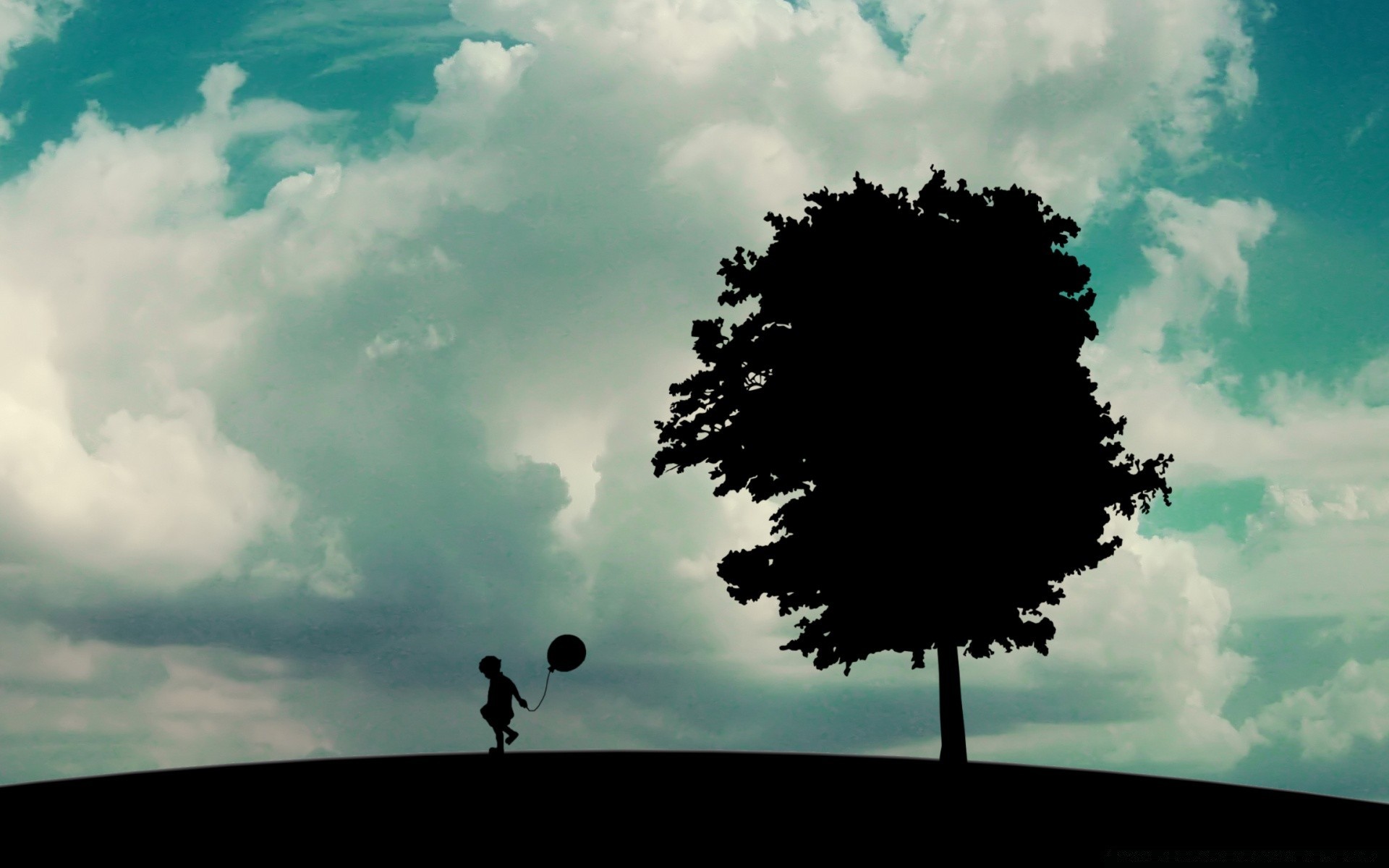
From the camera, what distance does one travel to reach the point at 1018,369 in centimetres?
2611

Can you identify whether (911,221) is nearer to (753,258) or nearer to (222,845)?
(753,258)

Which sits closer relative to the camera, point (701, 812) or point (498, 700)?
point (701, 812)

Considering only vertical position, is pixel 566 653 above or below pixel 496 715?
above

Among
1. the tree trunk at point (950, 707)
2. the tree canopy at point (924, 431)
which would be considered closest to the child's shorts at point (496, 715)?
the tree canopy at point (924, 431)

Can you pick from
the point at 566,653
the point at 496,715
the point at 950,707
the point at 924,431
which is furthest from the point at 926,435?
the point at 496,715

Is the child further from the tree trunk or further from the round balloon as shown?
the tree trunk

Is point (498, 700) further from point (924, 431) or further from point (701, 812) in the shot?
point (924, 431)

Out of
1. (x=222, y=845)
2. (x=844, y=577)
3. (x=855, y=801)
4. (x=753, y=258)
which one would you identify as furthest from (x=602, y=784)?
(x=753, y=258)

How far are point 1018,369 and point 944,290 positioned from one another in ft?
7.89

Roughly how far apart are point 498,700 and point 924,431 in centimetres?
1090

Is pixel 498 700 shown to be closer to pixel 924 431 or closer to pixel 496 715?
pixel 496 715

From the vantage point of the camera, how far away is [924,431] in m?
25.9

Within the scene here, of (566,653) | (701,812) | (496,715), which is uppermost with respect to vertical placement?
(566,653)

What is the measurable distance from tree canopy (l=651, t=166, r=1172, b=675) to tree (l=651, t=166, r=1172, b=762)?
4 centimetres
